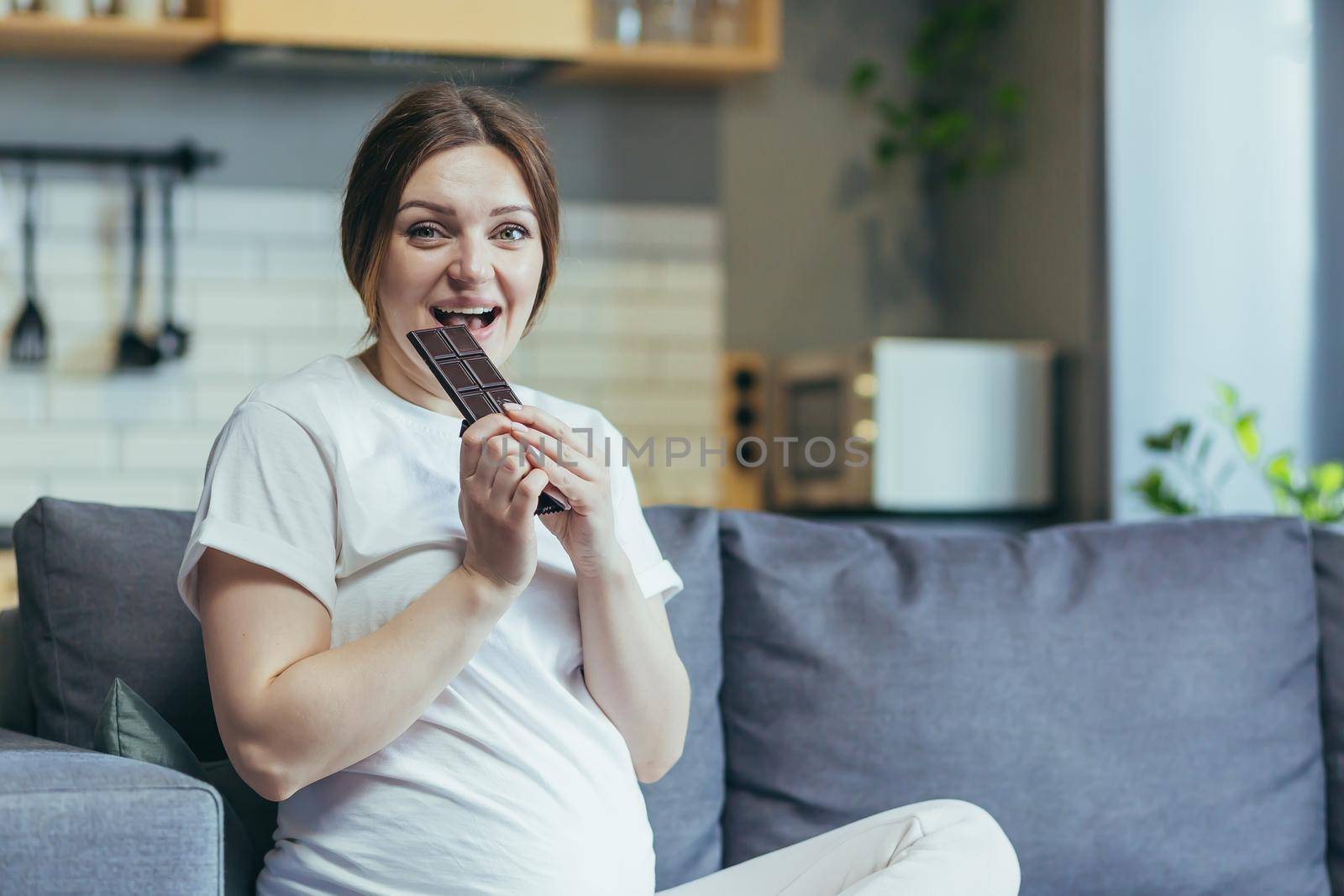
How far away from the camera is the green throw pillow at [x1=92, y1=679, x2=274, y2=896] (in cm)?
128

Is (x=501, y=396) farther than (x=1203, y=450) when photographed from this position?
No

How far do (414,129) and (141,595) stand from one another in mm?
552

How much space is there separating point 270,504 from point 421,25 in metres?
2.37

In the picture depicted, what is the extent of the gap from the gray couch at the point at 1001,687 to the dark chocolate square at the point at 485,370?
19.1 inches

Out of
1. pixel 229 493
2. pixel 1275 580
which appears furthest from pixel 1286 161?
pixel 229 493

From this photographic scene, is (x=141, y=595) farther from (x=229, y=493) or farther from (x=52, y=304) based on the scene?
(x=52, y=304)

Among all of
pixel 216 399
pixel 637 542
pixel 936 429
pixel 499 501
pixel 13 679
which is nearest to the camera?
pixel 499 501

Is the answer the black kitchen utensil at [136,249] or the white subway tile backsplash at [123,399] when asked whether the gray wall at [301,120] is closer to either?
the black kitchen utensil at [136,249]

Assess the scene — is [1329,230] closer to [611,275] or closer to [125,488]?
[611,275]

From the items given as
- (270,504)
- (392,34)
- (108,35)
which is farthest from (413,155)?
(108,35)

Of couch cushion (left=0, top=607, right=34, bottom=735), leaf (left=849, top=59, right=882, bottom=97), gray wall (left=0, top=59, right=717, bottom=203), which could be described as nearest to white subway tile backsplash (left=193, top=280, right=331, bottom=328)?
gray wall (left=0, top=59, right=717, bottom=203)

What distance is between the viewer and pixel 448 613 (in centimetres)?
115

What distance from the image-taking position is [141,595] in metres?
1.50

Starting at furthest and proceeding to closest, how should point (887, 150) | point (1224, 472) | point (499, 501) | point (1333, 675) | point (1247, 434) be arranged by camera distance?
point (887, 150)
point (1224, 472)
point (1247, 434)
point (1333, 675)
point (499, 501)
